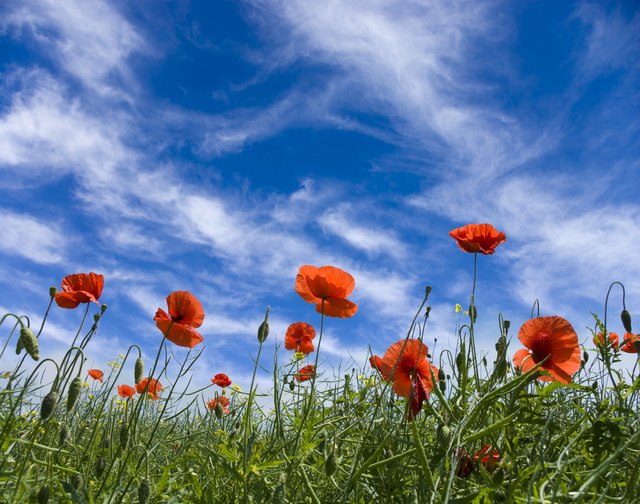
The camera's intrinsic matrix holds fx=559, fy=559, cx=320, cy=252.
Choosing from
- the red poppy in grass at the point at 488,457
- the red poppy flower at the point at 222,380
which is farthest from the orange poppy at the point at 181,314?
the red poppy flower at the point at 222,380

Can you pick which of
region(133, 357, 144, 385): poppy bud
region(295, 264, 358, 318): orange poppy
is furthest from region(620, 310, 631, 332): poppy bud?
region(133, 357, 144, 385): poppy bud

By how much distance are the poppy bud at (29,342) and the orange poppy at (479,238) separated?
74.4 inches

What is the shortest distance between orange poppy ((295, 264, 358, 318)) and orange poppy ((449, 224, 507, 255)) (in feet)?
2.36

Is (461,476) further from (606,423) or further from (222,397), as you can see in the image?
(222,397)

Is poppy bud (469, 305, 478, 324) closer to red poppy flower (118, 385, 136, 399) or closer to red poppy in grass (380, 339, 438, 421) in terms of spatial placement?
red poppy in grass (380, 339, 438, 421)

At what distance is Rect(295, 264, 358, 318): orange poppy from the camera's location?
89.1 inches

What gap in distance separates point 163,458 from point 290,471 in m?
1.30

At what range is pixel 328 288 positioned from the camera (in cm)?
228

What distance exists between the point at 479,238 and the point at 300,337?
1.21 metres

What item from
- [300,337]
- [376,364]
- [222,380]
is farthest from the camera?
[222,380]

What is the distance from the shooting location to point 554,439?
203cm

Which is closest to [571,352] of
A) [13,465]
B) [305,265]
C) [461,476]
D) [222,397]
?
[461,476]

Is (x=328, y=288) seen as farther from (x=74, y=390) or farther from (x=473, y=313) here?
(x=74, y=390)

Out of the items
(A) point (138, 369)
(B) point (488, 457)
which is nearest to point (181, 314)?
(A) point (138, 369)
